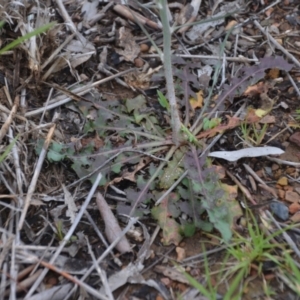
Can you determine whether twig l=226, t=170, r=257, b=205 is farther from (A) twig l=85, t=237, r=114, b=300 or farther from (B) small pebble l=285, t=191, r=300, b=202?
(A) twig l=85, t=237, r=114, b=300

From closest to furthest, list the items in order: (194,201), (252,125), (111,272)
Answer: (111,272)
(194,201)
(252,125)

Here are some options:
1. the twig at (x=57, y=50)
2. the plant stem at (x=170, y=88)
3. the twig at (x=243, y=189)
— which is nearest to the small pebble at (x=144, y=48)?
the twig at (x=57, y=50)

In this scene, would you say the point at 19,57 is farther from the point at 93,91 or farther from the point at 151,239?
the point at 151,239

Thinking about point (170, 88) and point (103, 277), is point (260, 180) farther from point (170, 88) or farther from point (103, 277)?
point (103, 277)

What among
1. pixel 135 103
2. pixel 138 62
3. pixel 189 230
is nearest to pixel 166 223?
pixel 189 230

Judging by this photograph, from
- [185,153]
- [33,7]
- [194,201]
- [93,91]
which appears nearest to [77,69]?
[93,91]

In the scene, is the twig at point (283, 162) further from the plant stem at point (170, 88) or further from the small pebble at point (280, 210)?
the plant stem at point (170, 88)

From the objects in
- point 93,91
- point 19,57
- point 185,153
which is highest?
point 19,57
